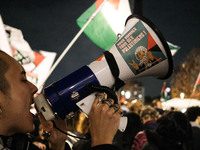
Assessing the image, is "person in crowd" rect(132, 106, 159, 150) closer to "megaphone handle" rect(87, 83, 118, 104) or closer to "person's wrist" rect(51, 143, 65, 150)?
"person's wrist" rect(51, 143, 65, 150)

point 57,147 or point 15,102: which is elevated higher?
point 15,102

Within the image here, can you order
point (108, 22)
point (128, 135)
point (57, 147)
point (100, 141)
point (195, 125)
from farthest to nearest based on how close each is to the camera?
point (108, 22)
point (195, 125)
point (128, 135)
point (57, 147)
point (100, 141)

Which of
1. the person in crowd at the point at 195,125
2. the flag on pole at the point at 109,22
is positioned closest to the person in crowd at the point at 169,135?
the person in crowd at the point at 195,125

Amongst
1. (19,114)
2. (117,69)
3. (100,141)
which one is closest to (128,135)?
(117,69)

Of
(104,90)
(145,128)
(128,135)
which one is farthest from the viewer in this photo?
(145,128)

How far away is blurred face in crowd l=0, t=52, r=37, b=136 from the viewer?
3.28 feet

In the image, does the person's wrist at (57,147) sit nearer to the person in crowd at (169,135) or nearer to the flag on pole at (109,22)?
A: the person in crowd at (169,135)

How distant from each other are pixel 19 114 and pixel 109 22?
3252 millimetres

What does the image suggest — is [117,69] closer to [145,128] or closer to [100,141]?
[100,141]

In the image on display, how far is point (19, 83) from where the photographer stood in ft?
3.58

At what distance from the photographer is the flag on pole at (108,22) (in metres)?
3.87

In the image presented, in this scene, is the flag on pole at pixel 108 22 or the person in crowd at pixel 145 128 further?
the flag on pole at pixel 108 22

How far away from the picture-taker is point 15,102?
1.03 meters

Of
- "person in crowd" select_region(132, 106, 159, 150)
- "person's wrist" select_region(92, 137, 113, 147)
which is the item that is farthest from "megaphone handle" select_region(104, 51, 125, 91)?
"person in crowd" select_region(132, 106, 159, 150)
